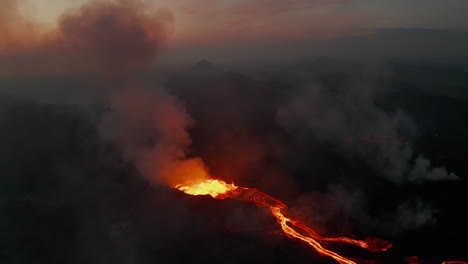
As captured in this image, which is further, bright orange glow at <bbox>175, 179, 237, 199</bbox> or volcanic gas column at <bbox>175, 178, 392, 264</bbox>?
bright orange glow at <bbox>175, 179, 237, 199</bbox>

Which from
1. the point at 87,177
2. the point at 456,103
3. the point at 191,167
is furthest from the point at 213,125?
the point at 456,103

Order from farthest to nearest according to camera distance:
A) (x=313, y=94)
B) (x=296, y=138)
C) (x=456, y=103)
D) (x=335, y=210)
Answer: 1. (x=313, y=94)
2. (x=456, y=103)
3. (x=296, y=138)
4. (x=335, y=210)

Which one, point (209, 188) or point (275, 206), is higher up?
point (209, 188)

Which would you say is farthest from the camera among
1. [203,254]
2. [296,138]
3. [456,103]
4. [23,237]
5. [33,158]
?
[456,103]

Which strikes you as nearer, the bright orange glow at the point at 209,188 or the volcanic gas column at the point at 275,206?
the volcanic gas column at the point at 275,206

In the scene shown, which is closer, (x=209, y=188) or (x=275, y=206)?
(x=275, y=206)

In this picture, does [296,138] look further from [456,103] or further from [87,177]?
[456,103]
